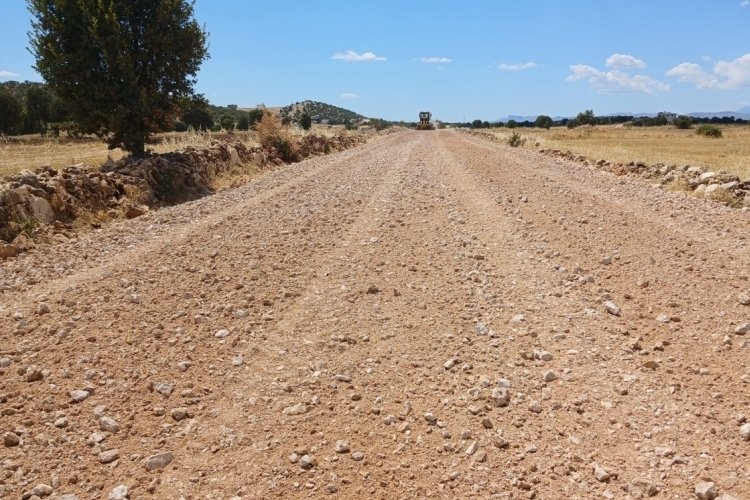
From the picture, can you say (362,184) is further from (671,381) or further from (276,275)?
(671,381)

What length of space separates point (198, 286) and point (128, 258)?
167 cm

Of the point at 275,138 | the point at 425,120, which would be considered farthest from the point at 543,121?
the point at 275,138

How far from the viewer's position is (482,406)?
3479mm

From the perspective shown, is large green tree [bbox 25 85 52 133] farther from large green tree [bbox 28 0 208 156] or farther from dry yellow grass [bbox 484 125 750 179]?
large green tree [bbox 28 0 208 156]

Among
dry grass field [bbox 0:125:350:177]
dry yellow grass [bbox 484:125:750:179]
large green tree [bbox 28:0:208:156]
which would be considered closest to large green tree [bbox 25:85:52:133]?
dry grass field [bbox 0:125:350:177]

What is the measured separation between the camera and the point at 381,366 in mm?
4035

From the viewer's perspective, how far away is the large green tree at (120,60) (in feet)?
43.2

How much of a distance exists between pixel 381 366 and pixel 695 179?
11342 mm

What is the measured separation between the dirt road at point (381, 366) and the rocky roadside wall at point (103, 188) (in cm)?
151

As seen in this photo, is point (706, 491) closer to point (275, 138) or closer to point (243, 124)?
point (275, 138)

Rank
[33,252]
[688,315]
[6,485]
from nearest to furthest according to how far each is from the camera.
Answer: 1. [6,485]
2. [688,315]
3. [33,252]

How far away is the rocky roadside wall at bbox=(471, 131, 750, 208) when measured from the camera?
10.4m

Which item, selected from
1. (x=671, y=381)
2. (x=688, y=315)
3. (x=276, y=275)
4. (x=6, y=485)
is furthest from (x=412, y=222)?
(x=6, y=485)

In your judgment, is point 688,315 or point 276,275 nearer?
point 688,315
